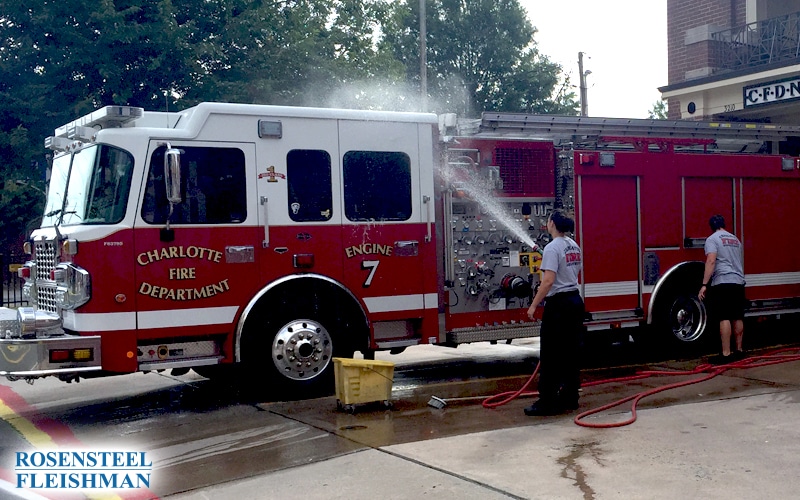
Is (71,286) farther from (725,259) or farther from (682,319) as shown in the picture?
(682,319)

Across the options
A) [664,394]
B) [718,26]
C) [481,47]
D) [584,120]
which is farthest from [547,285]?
[481,47]

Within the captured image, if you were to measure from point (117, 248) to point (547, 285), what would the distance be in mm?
3732

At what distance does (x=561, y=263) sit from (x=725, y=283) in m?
3.36

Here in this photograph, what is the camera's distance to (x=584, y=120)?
10.4 meters

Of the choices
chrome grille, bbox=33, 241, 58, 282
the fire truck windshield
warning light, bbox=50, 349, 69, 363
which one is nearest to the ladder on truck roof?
the fire truck windshield

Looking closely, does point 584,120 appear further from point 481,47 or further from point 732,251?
point 481,47

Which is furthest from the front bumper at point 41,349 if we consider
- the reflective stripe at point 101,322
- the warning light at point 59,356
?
the reflective stripe at point 101,322

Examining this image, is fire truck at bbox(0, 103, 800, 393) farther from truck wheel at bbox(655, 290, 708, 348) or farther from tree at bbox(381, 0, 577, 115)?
tree at bbox(381, 0, 577, 115)

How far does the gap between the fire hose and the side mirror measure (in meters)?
3.28

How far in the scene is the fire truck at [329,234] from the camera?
794 centimetres

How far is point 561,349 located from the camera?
766 cm

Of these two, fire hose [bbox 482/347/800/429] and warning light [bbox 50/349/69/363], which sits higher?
warning light [bbox 50/349/69/363]

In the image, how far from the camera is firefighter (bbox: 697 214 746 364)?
33.1 ft

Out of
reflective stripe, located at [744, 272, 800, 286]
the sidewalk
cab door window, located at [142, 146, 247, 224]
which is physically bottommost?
the sidewalk
